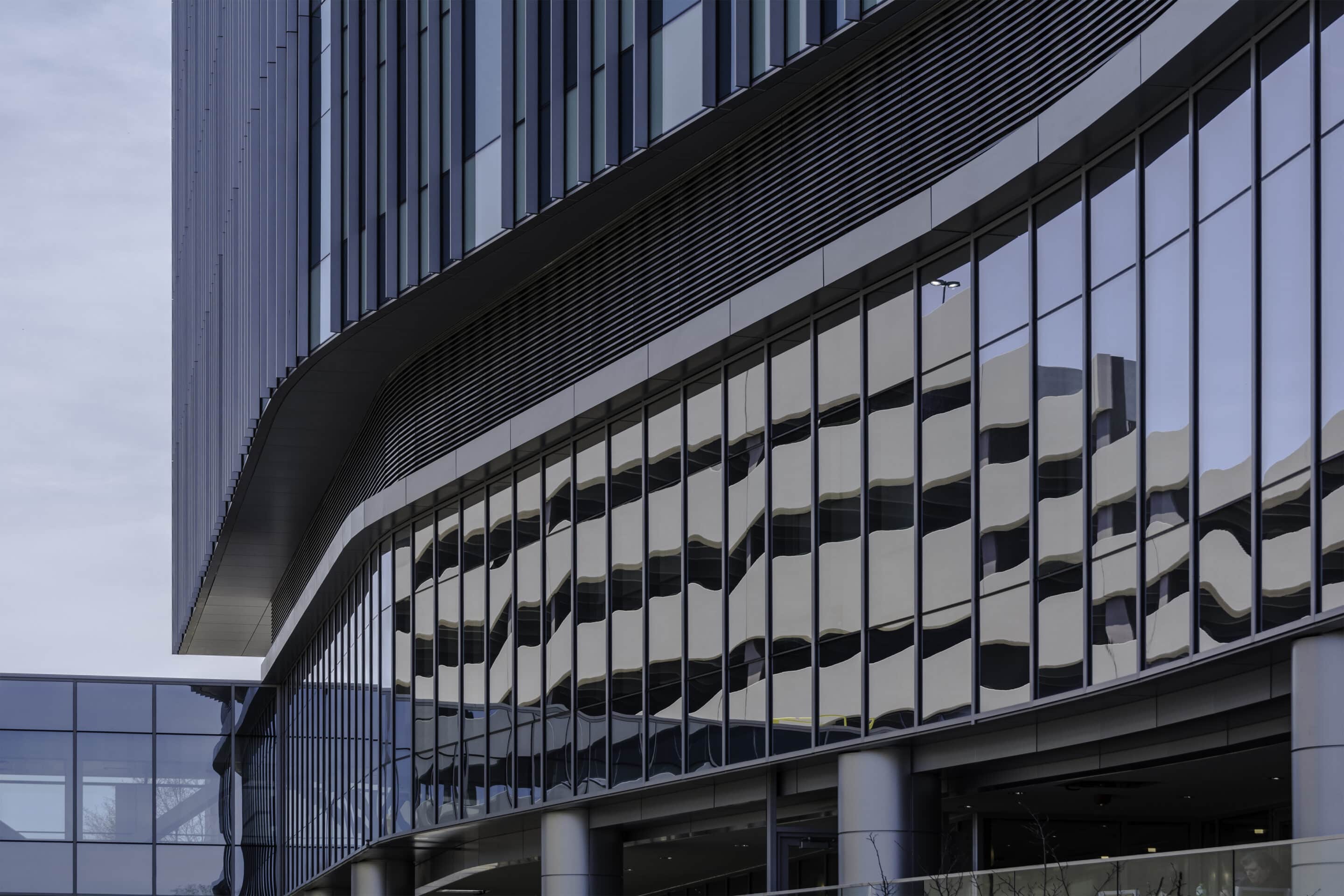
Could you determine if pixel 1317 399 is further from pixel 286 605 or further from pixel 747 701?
pixel 286 605

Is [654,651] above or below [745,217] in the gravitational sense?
below

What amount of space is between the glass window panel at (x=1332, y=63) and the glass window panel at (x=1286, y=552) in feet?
9.55

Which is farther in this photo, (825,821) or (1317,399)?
(825,821)

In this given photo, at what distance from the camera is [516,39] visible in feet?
96.6

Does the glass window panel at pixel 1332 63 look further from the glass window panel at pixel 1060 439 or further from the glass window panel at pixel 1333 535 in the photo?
the glass window panel at pixel 1060 439

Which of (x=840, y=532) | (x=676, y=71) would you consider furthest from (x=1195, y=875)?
(x=676, y=71)

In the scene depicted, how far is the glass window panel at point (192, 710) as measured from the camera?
56688 mm

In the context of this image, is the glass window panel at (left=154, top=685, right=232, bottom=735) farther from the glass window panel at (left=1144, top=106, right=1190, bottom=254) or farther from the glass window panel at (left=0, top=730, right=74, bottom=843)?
the glass window panel at (left=1144, top=106, right=1190, bottom=254)

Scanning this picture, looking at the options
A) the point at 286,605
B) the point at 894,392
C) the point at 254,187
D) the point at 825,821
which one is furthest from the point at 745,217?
the point at 286,605

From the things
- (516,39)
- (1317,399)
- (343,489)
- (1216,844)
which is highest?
(516,39)

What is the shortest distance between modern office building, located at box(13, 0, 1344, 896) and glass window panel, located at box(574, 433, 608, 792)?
0.31 feet

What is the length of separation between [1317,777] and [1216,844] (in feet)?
45.5

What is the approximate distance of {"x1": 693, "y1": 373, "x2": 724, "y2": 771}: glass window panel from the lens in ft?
88.9

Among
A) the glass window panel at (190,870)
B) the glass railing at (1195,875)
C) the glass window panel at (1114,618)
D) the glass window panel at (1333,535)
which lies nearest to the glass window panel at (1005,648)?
the glass window panel at (1114,618)
